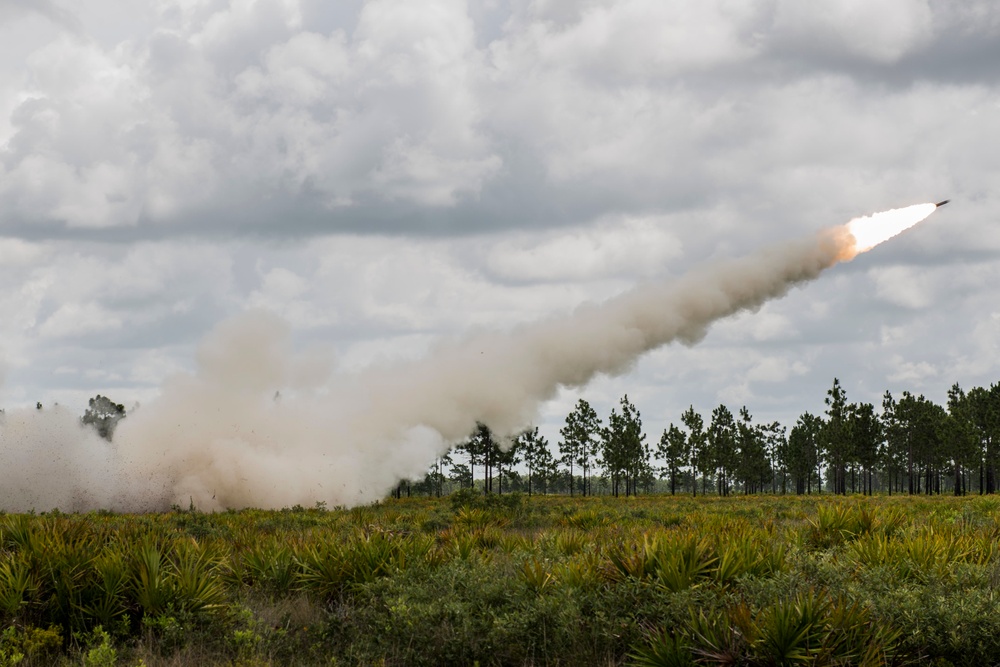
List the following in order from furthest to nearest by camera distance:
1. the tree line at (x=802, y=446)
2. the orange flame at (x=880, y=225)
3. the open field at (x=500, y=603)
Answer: the tree line at (x=802, y=446) < the orange flame at (x=880, y=225) < the open field at (x=500, y=603)

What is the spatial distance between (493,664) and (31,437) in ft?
114

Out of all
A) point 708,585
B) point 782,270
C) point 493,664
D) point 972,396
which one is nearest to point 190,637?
point 493,664

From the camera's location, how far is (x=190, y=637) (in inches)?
404

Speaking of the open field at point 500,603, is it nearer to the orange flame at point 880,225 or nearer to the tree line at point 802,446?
the orange flame at point 880,225

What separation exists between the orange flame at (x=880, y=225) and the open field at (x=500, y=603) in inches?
681

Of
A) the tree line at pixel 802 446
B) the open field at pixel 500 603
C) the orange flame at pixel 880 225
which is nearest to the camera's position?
the open field at pixel 500 603

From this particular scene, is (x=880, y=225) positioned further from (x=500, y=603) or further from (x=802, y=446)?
(x=802, y=446)

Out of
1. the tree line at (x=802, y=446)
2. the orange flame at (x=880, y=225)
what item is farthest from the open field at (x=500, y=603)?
the tree line at (x=802, y=446)

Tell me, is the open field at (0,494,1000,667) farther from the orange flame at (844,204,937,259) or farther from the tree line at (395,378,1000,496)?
the tree line at (395,378,1000,496)

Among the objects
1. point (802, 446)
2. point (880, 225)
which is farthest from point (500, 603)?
point (802, 446)

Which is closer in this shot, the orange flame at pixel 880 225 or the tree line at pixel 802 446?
the orange flame at pixel 880 225

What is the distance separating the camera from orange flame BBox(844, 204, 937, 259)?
2777 centimetres

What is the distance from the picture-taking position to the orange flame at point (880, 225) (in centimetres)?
2777

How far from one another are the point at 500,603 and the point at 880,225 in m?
23.3
